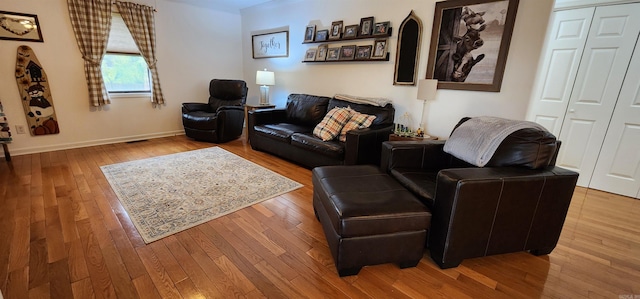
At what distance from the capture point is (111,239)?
180 cm

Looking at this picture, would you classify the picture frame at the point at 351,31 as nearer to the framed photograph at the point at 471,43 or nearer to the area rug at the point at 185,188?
the framed photograph at the point at 471,43

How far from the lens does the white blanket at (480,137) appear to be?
5.57ft

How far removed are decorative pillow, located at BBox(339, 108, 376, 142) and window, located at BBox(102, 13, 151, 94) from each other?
3523mm

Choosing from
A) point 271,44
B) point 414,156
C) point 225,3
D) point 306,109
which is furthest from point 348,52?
point 225,3

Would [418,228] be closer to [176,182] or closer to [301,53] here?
[176,182]

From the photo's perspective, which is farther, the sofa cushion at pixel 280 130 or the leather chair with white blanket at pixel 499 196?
the sofa cushion at pixel 280 130

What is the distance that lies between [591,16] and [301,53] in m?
3.44

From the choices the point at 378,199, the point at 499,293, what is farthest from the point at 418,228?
the point at 499,293

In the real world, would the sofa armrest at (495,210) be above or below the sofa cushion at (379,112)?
below

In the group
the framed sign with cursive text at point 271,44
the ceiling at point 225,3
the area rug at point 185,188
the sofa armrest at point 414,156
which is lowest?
the area rug at point 185,188

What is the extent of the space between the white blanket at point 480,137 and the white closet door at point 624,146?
5.91 ft

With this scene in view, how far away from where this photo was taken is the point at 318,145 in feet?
9.80

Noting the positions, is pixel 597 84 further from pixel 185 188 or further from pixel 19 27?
pixel 19 27

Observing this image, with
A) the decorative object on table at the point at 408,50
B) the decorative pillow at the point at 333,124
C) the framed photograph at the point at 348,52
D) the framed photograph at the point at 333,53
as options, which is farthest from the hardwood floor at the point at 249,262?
the framed photograph at the point at 333,53
